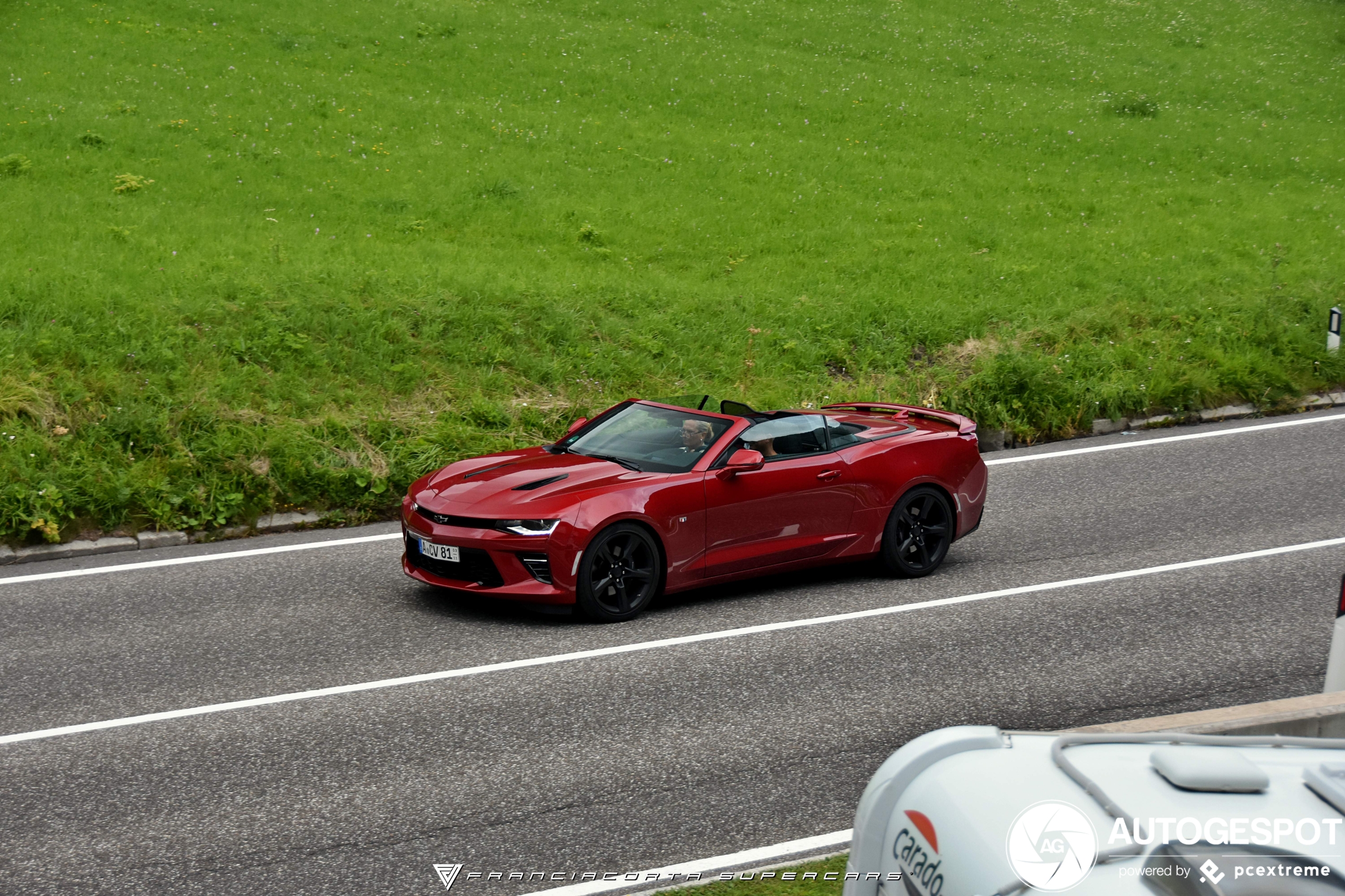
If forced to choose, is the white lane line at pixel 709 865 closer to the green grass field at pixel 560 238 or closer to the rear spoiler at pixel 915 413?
the rear spoiler at pixel 915 413

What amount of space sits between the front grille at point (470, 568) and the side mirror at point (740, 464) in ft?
5.49

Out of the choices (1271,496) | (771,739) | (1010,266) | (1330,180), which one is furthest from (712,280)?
(1330,180)

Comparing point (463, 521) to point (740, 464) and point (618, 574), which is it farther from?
point (740, 464)

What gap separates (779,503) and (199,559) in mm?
4760

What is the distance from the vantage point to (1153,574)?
8.82 metres

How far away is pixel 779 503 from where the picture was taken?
830 centimetres

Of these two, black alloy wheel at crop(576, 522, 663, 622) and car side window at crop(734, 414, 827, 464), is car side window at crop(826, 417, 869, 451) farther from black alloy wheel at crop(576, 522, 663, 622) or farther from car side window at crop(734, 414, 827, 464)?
black alloy wheel at crop(576, 522, 663, 622)

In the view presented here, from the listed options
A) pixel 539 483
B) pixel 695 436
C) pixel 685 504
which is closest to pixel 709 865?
pixel 685 504

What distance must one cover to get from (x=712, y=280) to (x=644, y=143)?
7.41 m

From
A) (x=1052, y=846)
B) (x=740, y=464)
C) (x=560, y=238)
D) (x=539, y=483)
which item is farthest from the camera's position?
(x=560, y=238)

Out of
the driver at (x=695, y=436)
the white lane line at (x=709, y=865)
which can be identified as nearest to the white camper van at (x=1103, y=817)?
the white lane line at (x=709, y=865)

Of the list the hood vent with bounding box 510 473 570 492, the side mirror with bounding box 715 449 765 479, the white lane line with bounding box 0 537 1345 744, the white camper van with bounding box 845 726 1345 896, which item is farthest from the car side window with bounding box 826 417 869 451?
the white camper van with bounding box 845 726 1345 896

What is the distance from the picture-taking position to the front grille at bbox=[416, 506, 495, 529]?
7.46 m

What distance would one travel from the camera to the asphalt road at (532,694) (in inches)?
190
